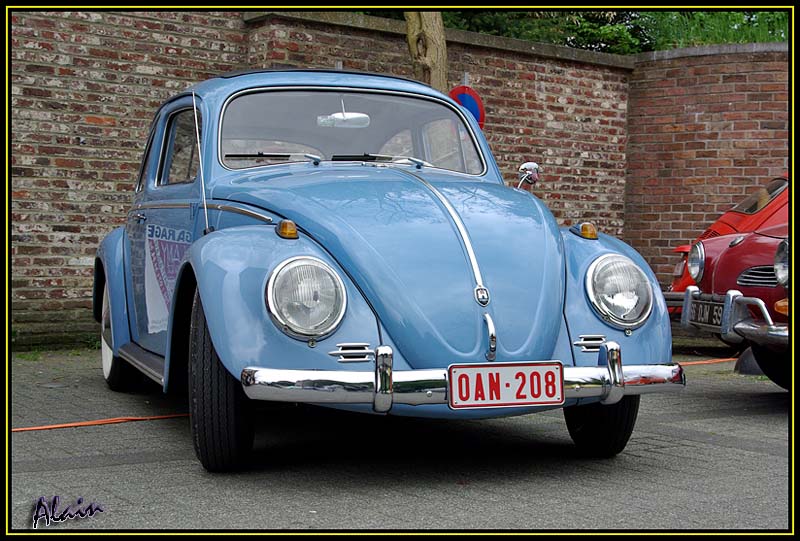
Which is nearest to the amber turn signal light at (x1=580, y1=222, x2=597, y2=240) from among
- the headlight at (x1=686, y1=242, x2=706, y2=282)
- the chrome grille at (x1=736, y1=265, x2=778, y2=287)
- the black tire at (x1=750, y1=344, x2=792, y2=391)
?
the chrome grille at (x1=736, y1=265, x2=778, y2=287)

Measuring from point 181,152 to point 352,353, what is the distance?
92.5 inches

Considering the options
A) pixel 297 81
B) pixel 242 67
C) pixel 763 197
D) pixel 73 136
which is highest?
pixel 242 67

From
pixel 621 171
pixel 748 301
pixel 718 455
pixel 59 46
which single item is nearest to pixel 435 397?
pixel 718 455

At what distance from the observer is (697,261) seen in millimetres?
6113

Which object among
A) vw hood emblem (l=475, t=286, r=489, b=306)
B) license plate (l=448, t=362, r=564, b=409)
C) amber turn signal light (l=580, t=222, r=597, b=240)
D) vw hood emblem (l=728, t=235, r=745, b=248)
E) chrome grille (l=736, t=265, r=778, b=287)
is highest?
amber turn signal light (l=580, t=222, r=597, b=240)

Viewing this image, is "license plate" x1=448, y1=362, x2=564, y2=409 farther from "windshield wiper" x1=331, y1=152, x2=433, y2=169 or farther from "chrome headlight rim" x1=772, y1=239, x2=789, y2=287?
"chrome headlight rim" x1=772, y1=239, x2=789, y2=287

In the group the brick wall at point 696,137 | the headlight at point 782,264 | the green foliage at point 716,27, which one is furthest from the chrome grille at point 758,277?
the green foliage at point 716,27

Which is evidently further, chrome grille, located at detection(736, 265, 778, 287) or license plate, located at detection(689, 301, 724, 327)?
license plate, located at detection(689, 301, 724, 327)

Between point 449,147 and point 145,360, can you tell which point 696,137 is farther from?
point 145,360

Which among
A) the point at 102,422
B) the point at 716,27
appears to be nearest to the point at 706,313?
the point at 102,422

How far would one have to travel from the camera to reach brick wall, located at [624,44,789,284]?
10.8 meters

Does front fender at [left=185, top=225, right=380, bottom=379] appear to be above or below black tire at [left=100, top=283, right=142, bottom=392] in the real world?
above

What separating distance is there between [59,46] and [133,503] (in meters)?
5.76

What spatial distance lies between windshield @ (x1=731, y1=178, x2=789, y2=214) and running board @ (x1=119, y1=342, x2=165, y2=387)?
4.91 m
